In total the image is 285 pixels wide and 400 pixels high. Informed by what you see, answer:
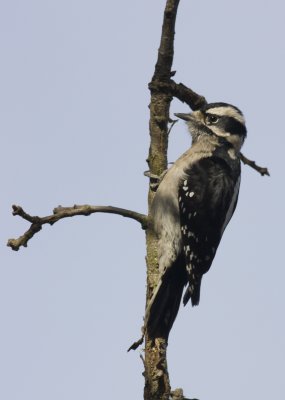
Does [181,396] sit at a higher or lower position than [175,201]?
lower

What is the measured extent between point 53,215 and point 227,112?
285cm

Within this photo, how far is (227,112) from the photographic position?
6.01m

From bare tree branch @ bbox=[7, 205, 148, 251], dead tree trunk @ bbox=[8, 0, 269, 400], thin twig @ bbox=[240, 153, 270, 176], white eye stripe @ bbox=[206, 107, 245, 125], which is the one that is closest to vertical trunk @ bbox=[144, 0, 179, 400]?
dead tree trunk @ bbox=[8, 0, 269, 400]

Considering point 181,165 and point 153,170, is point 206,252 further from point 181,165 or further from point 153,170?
point 153,170

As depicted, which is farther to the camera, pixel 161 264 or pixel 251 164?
pixel 251 164

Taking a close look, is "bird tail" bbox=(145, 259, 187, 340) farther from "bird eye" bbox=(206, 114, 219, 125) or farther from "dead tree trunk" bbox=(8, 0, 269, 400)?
"bird eye" bbox=(206, 114, 219, 125)

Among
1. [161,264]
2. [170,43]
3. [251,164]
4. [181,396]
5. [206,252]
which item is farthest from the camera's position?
[206,252]

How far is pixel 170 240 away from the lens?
4820mm

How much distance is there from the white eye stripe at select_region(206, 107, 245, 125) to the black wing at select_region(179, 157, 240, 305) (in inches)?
24.2

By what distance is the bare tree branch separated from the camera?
3555 mm

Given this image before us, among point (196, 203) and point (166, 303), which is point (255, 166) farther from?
point (166, 303)

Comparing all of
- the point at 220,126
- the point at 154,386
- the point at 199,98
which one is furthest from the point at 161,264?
the point at 220,126

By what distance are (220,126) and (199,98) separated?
115cm

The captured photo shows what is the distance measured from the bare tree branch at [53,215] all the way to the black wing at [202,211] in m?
1.44
